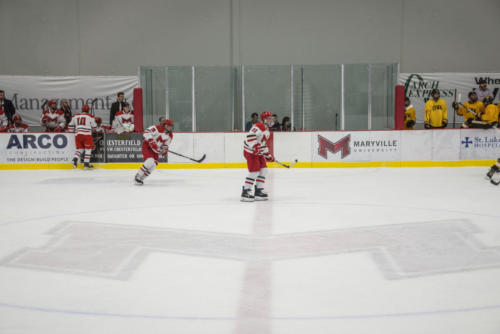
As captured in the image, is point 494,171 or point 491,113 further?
point 491,113

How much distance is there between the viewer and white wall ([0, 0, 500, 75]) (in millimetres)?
14398

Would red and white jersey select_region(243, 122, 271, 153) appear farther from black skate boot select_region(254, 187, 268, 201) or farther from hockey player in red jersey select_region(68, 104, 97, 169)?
hockey player in red jersey select_region(68, 104, 97, 169)

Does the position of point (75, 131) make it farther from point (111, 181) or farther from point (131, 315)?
point (131, 315)

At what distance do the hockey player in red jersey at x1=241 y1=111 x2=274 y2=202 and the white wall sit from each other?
8.01 metres

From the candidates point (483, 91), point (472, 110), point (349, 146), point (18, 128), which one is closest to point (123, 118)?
point (18, 128)

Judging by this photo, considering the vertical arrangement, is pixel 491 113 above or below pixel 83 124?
above

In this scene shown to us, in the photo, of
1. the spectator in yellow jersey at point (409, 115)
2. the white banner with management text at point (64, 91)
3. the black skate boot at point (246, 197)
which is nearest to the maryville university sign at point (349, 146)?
the spectator in yellow jersey at point (409, 115)

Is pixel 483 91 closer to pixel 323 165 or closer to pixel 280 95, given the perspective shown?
pixel 323 165

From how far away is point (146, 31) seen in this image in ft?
47.7

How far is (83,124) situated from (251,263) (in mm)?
8401

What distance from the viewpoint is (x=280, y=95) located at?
12.9 m

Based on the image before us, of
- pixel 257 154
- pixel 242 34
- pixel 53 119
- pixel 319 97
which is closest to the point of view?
pixel 257 154

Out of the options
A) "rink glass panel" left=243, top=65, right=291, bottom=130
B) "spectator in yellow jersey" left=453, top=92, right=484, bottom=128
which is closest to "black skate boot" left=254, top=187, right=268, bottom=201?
"rink glass panel" left=243, top=65, right=291, bottom=130

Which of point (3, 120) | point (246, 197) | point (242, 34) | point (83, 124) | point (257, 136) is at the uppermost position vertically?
point (242, 34)
